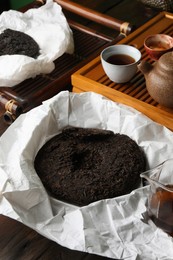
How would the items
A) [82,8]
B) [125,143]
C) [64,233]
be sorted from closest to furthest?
[64,233]
[125,143]
[82,8]

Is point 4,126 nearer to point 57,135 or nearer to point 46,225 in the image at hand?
point 57,135

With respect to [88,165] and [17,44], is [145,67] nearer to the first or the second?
[88,165]

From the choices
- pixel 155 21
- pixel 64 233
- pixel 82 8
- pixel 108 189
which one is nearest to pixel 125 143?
pixel 108 189

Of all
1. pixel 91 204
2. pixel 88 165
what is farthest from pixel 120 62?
pixel 91 204

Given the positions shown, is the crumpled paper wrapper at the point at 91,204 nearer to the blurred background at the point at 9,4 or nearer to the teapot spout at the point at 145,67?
the teapot spout at the point at 145,67

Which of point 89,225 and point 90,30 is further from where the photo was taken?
point 90,30

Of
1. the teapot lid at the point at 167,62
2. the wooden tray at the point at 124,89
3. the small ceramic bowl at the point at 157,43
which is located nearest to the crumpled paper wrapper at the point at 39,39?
the wooden tray at the point at 124,89
